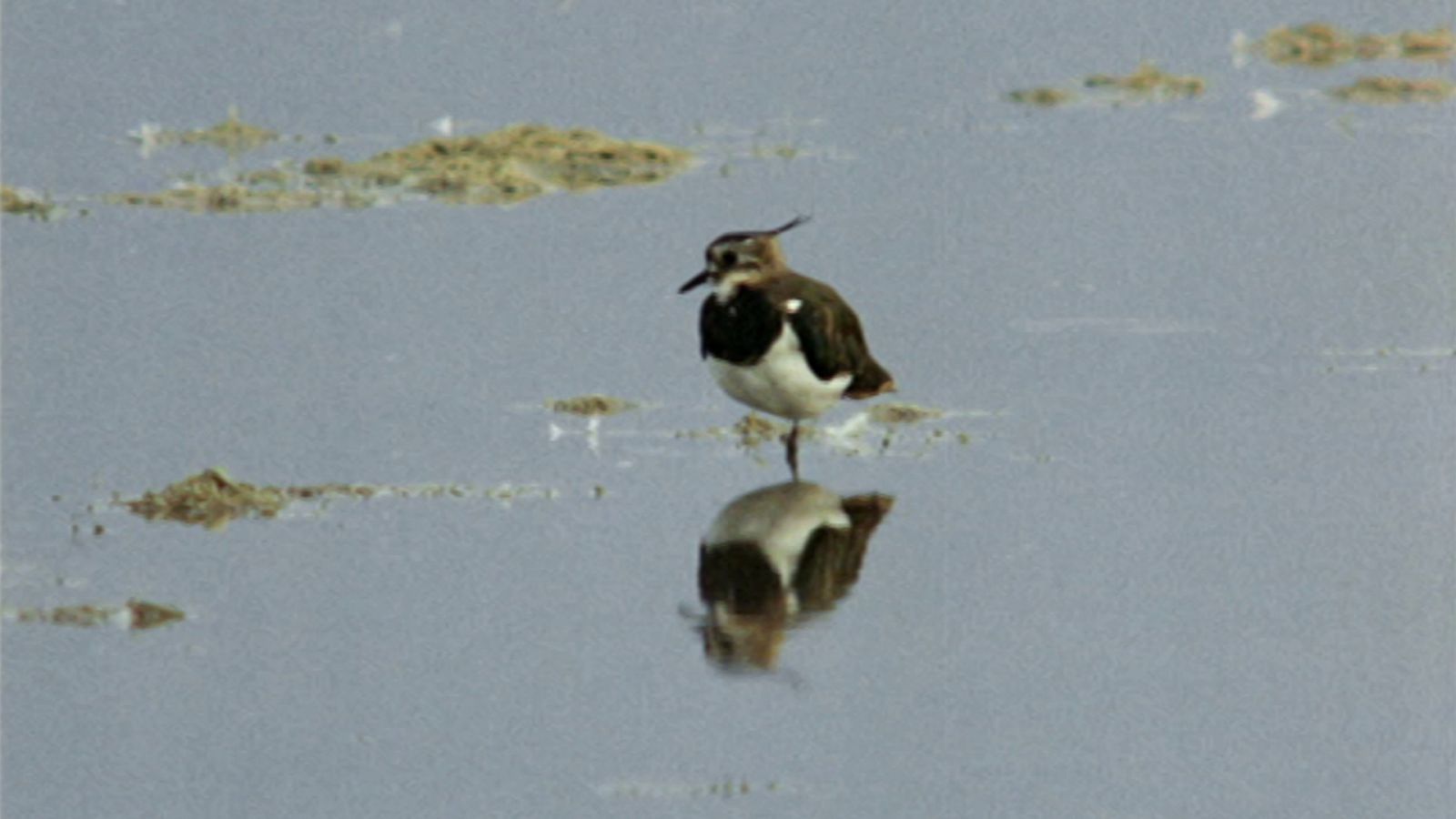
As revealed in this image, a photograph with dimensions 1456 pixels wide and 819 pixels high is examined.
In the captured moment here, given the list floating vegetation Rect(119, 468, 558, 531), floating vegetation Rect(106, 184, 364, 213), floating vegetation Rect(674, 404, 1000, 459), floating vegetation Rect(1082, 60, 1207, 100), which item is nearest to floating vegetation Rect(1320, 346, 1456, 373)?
floating vegetation Rect(674, 404, 1000, 459)

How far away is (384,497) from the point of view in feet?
44.1

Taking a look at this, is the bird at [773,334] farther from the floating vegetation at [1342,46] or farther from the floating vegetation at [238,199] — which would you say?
the floating vegetation at [1342,46]

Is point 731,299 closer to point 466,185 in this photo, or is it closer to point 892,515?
point 892,515

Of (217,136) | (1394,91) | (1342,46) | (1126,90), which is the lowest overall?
(217,136)

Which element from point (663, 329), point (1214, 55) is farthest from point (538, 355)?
point (1214, 55)

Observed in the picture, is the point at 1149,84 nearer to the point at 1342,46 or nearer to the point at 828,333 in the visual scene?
the point at 1342,46

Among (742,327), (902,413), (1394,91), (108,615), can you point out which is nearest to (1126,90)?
(1394,91)

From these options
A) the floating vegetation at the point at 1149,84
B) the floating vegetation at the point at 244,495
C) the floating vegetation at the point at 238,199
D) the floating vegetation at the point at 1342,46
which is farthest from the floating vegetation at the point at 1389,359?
the floating vegetation at the point at 1342,46

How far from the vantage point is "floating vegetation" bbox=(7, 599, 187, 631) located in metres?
11.6

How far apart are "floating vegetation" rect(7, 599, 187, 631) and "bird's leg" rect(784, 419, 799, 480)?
10.8ft

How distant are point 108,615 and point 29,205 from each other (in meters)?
8.64

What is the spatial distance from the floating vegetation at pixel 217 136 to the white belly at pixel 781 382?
872 centimetres

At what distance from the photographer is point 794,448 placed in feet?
46.8

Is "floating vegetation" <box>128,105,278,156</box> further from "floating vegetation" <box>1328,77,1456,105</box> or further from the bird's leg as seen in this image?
the bird's leg
